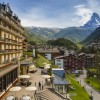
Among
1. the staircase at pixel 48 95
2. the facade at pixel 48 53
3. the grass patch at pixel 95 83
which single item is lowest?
the grass patch at pixel 95 83

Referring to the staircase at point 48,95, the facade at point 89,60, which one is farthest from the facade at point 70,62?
the staircase at point 48,95

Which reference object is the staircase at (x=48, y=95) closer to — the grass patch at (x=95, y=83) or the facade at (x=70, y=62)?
the grass patch at (x=95, y=83)

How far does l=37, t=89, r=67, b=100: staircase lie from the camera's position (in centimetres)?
3478

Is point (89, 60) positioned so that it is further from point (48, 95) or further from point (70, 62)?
point (48, 95)

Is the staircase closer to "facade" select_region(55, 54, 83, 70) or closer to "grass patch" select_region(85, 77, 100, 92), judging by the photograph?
"grass patch" select_region(85, 77, 100, 92)

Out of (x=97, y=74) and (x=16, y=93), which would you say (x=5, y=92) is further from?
(x=97, y=74)

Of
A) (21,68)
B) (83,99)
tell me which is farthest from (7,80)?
(83,99)

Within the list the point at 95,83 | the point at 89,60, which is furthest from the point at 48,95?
the point at 89,60

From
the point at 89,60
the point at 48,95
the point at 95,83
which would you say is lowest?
the point at 95,83

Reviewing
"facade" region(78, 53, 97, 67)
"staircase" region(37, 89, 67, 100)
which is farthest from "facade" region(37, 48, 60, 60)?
"staircase" region(37, 89, 67, 100)

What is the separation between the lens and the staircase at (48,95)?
34.8 m

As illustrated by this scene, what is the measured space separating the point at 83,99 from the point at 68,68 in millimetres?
81865

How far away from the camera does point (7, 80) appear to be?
37000mm

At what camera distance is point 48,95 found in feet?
118
